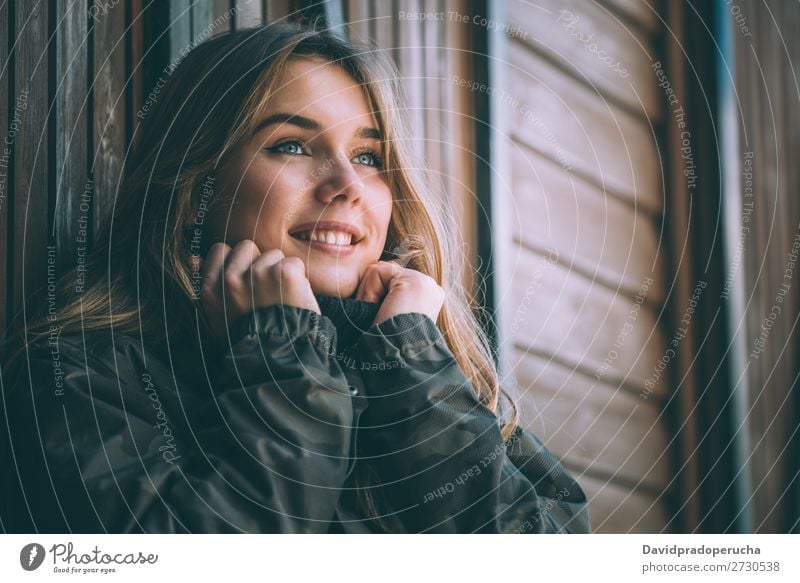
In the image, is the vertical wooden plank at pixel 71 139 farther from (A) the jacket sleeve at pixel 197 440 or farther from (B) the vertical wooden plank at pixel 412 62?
(B) the vertical wooden plank at pixel 412 62

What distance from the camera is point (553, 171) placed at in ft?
2.76

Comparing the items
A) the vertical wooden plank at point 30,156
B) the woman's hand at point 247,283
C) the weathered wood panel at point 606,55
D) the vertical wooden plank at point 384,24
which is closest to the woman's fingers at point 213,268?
the woman's hand at point 247,283

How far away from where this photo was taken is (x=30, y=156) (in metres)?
0.71

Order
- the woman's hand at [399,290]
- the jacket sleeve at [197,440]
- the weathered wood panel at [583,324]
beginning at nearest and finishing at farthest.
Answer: the jacket sleeve at [197,440] < the woman's hand at [399,290] < the weathered wood panel at [583,324]

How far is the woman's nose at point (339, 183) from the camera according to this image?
72cm

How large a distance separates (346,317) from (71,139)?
9.4 inches

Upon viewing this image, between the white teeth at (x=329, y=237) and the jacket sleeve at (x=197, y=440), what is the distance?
71mm

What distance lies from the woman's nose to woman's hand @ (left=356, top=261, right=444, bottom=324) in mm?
57

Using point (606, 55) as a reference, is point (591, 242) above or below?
below

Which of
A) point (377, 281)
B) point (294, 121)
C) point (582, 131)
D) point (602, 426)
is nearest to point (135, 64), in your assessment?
point (294, 121)

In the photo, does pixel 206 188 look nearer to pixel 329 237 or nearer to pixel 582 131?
pixel 329 237

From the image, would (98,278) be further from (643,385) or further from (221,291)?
(643,385)

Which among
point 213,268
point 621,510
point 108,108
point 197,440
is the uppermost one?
point 108,108

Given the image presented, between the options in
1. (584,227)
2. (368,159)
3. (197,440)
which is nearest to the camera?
(197,440)
